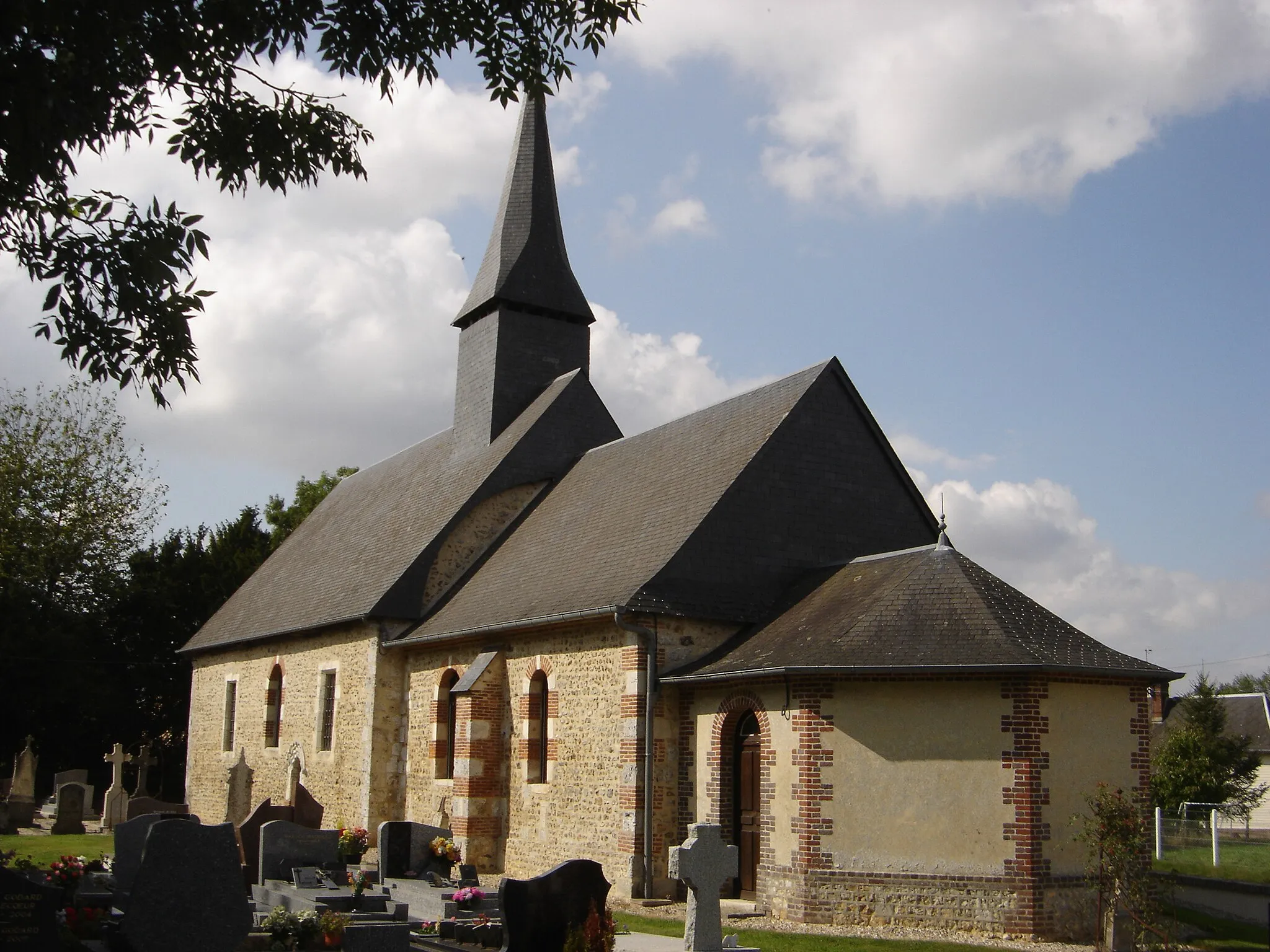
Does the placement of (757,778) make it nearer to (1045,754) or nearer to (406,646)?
(1045,754)

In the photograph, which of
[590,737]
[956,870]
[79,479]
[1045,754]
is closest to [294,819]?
[590,737]

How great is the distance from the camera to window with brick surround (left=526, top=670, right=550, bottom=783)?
18391mm

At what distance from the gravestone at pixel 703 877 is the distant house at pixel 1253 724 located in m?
35.1

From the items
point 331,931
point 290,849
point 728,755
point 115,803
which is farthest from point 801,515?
point 115,803

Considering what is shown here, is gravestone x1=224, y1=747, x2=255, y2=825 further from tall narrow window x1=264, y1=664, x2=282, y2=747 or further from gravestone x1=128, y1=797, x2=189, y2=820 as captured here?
gravestone x1=128, y1=797, x2=189, y2=820

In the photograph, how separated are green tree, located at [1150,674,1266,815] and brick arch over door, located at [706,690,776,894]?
1910 centimetres

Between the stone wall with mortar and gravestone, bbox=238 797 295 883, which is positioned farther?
the stone wall with mortar

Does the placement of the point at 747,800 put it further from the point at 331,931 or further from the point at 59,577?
the point at 59,577

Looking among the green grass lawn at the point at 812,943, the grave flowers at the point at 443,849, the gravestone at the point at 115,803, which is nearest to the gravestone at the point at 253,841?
the grave flowers at the point at 443,849

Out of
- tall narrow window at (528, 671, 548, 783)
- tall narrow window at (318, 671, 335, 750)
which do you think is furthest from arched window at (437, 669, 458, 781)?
tall narrow window at (318, 671, 335, 750)

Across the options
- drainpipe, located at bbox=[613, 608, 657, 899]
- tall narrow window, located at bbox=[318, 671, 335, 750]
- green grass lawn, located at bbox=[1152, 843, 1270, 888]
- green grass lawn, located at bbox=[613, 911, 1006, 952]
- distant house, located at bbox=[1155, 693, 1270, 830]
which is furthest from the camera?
distant house, located at bbox=[1155, 693, 1270, 830]

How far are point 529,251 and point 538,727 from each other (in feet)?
35.9

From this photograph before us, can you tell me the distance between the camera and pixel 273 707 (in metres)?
26.6

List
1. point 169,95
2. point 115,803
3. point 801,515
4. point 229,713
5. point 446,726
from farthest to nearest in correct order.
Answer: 1. point 229,713
2. point 115,803
3. point 446,726
4. point 801,515
5. point 169,95
